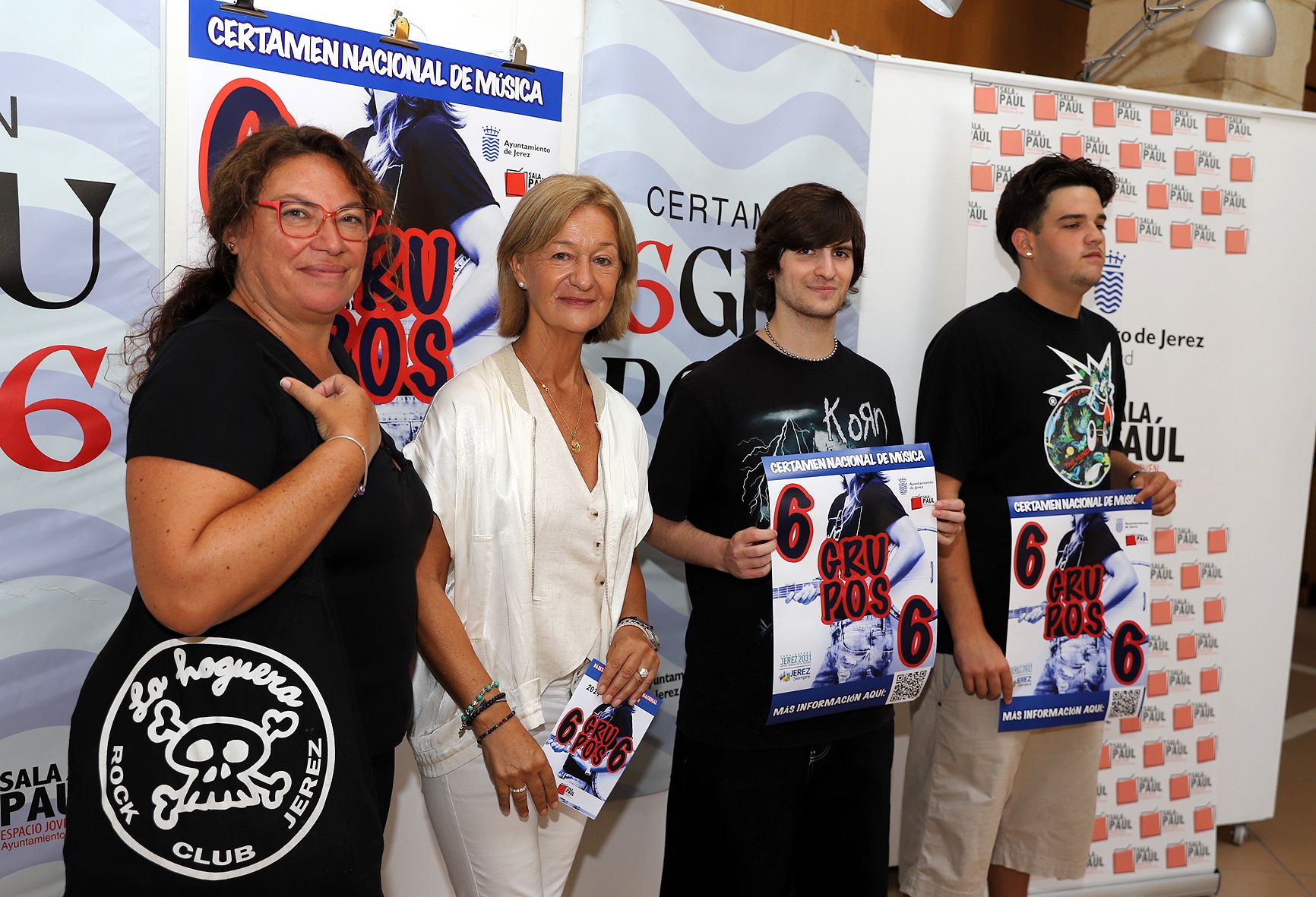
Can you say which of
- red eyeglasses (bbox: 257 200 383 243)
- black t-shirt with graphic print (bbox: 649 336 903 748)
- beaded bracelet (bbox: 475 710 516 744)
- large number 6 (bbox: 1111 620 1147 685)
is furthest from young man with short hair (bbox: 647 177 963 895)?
red eyeglasses (bbox: 257 200 383 243)

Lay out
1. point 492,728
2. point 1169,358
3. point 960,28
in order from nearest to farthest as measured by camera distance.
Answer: point 492,728, point 1169,358, point 960,28

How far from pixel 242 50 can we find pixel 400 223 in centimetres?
49

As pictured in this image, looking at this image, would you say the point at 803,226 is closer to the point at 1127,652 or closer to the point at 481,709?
the point at 481,709

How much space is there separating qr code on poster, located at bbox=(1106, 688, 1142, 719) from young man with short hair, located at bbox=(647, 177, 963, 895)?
26.9 inches

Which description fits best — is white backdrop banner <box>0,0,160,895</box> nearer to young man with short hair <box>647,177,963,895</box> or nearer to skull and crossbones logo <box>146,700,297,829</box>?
skull and crossbones logo <box>146,700,297,829</box>

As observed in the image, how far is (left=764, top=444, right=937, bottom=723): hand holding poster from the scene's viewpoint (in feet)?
6.60

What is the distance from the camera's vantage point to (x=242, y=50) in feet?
7.04

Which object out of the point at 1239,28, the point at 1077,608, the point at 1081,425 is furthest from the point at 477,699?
the point at 1239,28

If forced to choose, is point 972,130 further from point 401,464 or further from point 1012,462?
point 401,464

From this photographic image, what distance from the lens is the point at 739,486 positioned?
2123 millimetres

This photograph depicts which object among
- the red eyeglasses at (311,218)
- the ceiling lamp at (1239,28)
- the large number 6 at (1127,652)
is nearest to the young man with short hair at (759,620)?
the large number 6 at (1127,652)

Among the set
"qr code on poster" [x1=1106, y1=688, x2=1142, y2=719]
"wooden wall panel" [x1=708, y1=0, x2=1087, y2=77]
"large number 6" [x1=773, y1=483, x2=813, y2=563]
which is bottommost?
"qr code on poster" [x1=1106, y1=688, x2=1142, y2=719]

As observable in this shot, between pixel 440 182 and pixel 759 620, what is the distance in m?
1.30

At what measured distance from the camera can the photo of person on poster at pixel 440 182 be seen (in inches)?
92.0
